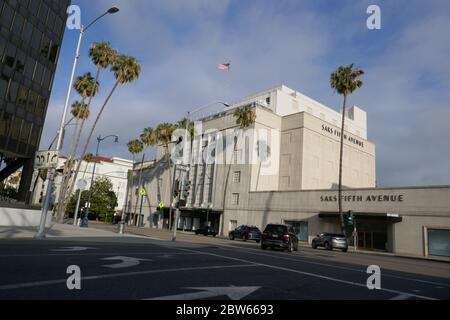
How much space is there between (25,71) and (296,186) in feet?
123

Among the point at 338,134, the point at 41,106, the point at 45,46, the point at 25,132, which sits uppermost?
the point at 338,134

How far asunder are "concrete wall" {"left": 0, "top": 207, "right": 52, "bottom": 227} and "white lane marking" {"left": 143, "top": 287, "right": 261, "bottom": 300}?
22.6m

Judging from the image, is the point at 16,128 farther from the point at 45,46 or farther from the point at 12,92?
the point at 45,46

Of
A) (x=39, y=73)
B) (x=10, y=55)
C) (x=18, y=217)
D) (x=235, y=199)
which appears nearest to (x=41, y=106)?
(x=39, y=73)

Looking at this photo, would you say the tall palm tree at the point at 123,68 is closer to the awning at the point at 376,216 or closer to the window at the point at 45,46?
the window at the point at 45,46

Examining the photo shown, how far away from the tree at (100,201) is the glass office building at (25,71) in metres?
56.2

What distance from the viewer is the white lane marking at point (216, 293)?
21.5 feet

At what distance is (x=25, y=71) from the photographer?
98.2 ft

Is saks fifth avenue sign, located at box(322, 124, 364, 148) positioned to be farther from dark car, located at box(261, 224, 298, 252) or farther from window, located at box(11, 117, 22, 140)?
window, located at box(11, 117, 22, 140)

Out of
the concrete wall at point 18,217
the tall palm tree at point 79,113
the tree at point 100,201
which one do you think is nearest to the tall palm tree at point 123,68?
the tall palm tree at point 79,113

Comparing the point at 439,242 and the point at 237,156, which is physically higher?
the point at 237,156

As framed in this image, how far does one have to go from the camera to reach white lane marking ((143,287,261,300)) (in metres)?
6.54
